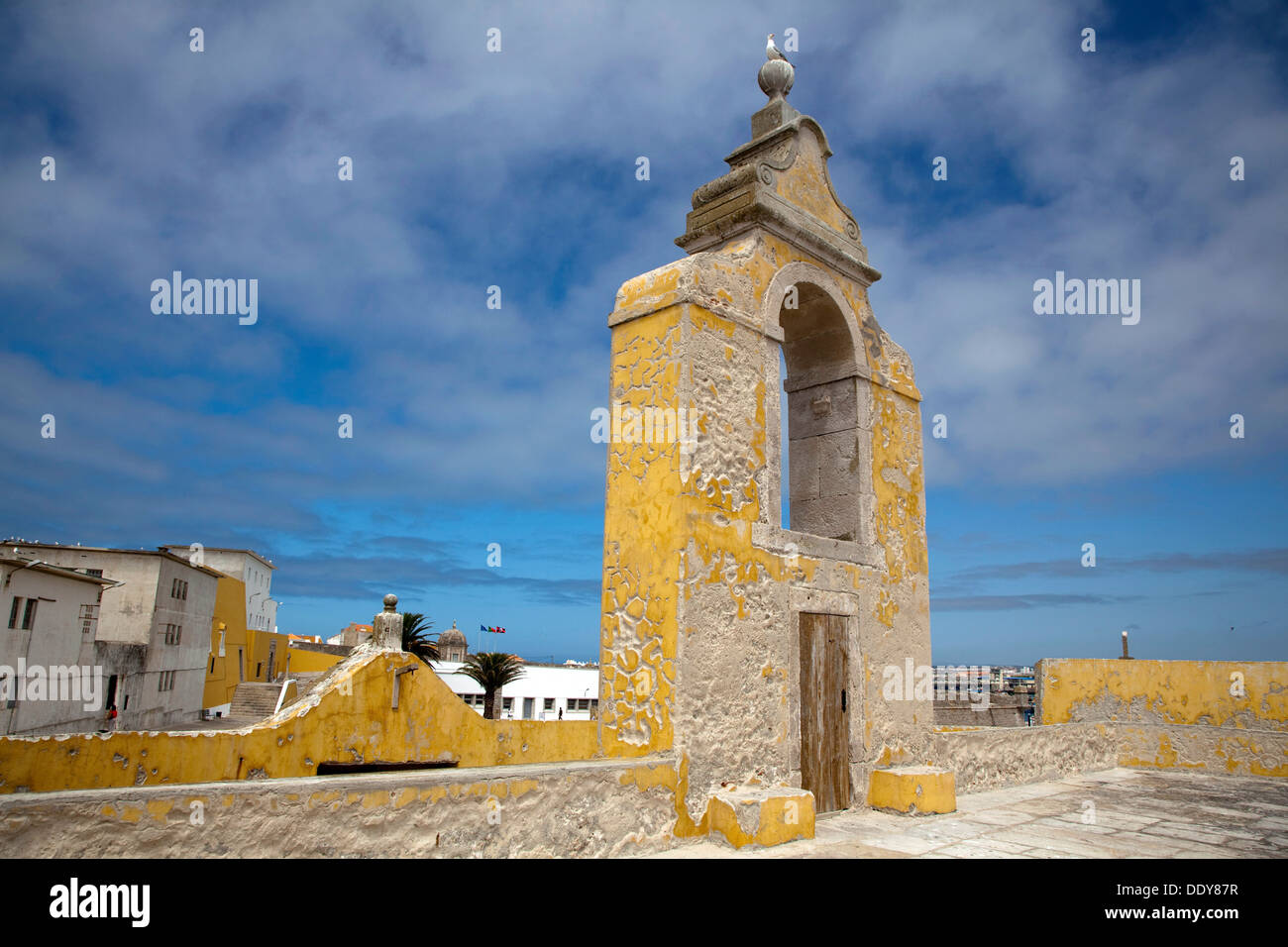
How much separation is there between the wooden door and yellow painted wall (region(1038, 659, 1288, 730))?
6826 mm

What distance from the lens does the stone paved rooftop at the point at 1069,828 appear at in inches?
198

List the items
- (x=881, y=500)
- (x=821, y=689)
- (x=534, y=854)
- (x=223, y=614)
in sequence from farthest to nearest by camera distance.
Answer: (x=223, y=614), (x=881, y=500), (x=821, y=689), (x=534, y=854)

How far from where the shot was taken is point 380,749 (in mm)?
5984

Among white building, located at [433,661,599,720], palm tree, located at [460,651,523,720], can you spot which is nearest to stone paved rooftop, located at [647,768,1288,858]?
palm tree, located at [460,651,523,720]

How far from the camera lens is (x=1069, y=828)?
5.93 meters

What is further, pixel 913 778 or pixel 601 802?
pixel 913 778

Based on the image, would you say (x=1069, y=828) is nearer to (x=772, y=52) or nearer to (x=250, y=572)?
(x=772, y=52)

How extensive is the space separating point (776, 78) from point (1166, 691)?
9.66 meters

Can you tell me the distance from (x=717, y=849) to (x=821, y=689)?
1.86 metres

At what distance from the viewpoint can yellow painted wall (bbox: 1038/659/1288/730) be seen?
10.4 m

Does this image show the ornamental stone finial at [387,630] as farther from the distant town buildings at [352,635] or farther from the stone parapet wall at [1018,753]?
the distant town buildings at [352,635]

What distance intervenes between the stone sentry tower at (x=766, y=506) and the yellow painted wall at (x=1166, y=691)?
557 centimetres
